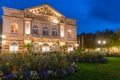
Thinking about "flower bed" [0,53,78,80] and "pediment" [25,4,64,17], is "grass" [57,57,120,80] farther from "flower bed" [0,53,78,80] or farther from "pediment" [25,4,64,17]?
"pediment" [25,4,64,17]

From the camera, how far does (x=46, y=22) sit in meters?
34.4

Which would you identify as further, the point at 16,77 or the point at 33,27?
the point at 33,27

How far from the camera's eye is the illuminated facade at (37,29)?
2898cm

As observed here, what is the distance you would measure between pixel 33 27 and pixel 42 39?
3.12 metres

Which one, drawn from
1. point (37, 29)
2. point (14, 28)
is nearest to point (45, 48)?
point (37, 29)

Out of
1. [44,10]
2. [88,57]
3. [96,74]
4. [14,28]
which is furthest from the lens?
[44,10]

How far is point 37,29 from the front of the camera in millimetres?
33094

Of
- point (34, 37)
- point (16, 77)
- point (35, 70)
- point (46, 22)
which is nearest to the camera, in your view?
point (16, 77)

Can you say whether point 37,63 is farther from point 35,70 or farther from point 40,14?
point 40,14

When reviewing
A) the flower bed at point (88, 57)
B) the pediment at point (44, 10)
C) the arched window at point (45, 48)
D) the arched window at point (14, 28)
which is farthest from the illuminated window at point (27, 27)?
the flower bed at point (88, 57)

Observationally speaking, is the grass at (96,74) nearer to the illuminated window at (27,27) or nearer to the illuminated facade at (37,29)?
the illuminated facade at (37,29)

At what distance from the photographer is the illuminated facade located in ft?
95.1

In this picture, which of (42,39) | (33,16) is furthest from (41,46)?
(33,16)

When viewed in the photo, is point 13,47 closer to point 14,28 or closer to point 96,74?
point 14,28
